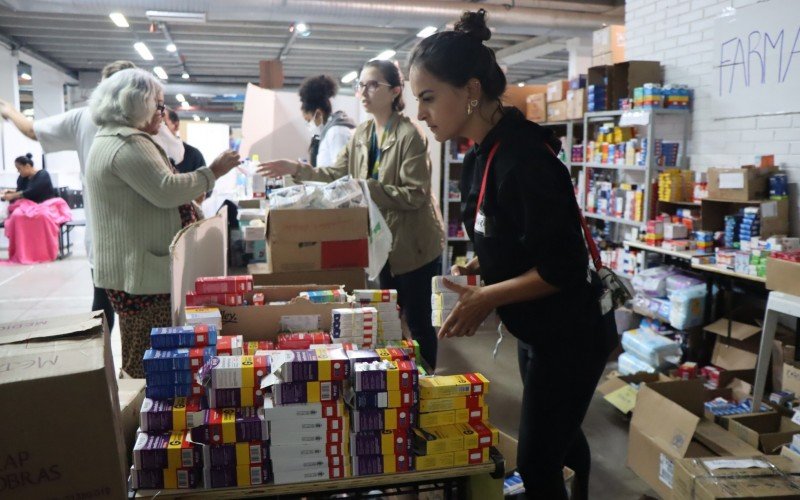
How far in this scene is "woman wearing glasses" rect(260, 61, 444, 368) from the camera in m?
2.83

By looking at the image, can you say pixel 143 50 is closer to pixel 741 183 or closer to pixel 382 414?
pixel 741 183

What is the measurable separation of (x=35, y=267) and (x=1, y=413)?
824 cm

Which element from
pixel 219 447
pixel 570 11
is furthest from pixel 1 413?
pixel 570 11

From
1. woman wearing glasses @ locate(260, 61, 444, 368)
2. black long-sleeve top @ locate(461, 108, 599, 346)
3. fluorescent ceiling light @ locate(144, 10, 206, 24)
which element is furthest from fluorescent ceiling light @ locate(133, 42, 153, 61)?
black long-sleeve top @ locate(461, 108, 599, 346)

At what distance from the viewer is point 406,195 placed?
2.80m

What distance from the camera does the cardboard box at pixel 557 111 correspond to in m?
5.69

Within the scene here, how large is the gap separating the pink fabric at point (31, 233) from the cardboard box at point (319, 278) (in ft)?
24.3

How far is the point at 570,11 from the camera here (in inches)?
323

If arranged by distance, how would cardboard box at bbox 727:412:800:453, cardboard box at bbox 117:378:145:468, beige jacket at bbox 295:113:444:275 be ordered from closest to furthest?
cardboard box at bbox 117:378:145:468 → cardboard box at bbox 727:412:800:453 → beige jacket at bbox 295:113:444:275

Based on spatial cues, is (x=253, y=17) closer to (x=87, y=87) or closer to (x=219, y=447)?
(x=219, y=447)

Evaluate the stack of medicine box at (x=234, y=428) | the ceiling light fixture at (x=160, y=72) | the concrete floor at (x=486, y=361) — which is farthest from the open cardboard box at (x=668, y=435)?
the ceiling light fixture at (x=160, y=72)

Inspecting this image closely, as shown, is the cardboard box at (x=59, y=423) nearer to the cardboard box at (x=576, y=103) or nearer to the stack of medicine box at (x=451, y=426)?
the stack of medicine box at (x=451, y=426)

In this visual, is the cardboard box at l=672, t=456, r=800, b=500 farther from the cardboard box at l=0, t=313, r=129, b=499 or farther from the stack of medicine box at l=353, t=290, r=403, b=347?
the cardboard box at l=0, t=313, r=129, b=499

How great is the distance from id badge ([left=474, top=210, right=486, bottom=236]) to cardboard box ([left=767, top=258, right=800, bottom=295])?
2120 millimetres
